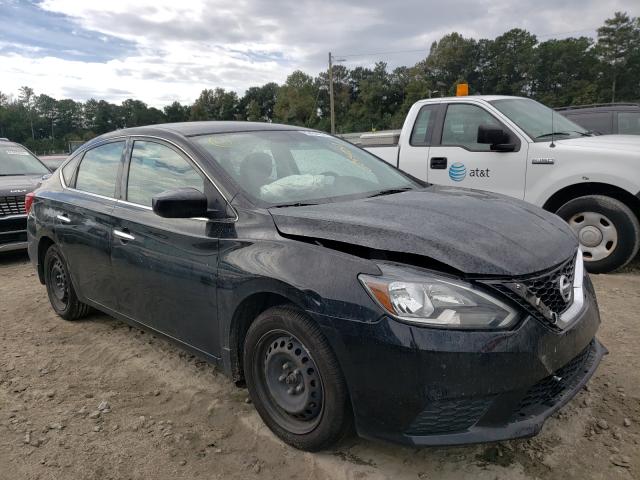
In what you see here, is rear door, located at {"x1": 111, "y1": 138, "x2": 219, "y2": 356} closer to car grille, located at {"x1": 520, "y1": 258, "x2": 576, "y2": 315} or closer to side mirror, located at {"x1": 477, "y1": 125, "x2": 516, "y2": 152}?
car grille, located at {"x1": 520, "y1": 258, "x2": 576, "y2": 315}

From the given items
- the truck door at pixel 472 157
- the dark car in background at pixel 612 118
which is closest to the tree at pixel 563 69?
the dark car in background at pixel 612 118

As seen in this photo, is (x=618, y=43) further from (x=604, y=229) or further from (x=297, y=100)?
(x=604, y=229)

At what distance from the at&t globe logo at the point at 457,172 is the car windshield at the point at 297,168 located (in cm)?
254

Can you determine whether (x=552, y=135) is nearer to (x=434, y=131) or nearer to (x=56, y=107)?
(x=434, y=131)

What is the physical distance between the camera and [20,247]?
7469 millimetres

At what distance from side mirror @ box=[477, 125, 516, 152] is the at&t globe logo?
0.42m

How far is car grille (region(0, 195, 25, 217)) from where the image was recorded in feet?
24.4

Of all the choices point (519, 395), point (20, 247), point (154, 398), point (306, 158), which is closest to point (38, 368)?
point (154, 398)

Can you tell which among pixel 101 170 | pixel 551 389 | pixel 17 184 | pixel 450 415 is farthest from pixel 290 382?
pixel 17 184

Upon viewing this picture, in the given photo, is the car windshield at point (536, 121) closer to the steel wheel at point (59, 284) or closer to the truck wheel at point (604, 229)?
the truck wheel at point (604, 229)

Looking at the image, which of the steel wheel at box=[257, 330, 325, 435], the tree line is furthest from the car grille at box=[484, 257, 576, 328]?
the tree line

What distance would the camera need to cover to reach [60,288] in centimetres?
474

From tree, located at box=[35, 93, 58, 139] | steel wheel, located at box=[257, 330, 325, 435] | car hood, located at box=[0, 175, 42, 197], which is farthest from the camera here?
tree, located at box=[35, 93, 58, 139]

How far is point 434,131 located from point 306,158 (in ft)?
11.3
